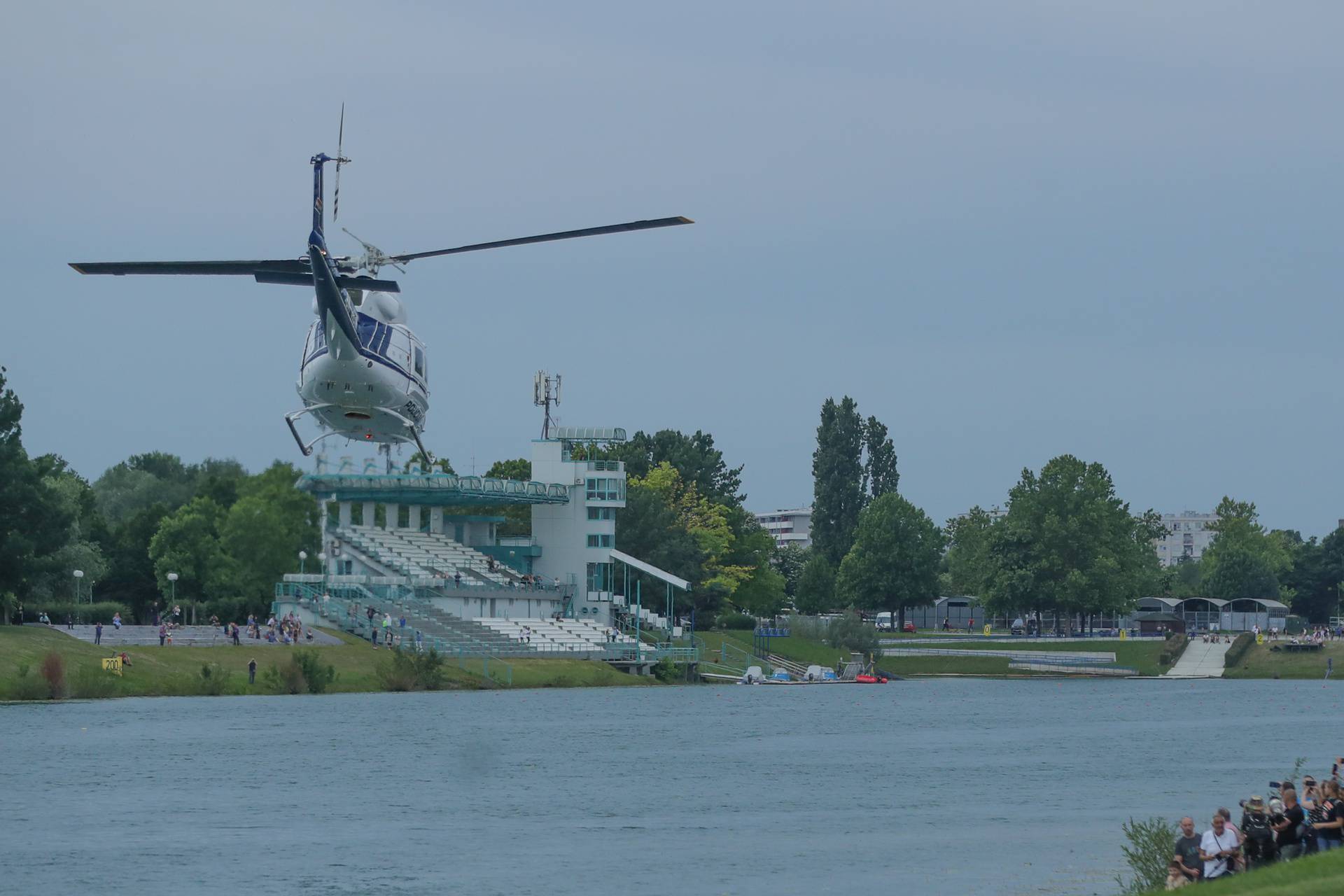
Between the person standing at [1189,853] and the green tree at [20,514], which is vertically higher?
the green tree at [20,514]

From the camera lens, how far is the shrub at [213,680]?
3157 inches

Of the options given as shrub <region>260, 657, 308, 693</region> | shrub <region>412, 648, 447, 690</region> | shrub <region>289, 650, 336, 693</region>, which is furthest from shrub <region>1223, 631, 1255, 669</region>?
shrub <region>260, 657, 308, 693</region>

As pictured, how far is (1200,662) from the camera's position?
132625 millimetres

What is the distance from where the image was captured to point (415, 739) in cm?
6366

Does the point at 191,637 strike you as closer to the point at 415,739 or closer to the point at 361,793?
the point at 415,739

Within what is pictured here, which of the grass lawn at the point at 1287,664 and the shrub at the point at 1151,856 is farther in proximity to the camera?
the grass lawn at the point at 1287,664

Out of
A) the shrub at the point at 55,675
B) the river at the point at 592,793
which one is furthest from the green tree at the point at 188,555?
the shrub at the point at 55,675

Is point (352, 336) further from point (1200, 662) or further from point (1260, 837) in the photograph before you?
point (1200, 662)

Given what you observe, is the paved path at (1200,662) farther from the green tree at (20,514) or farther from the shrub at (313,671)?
the green tree at (20,514)

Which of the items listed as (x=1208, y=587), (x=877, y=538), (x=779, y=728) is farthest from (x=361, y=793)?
(x=1208, y=587)

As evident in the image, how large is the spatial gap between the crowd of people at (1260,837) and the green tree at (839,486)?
149m

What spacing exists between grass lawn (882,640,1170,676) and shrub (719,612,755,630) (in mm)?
11814

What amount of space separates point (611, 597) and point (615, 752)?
63914 mm

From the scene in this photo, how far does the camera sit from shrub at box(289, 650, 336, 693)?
3292 inches
